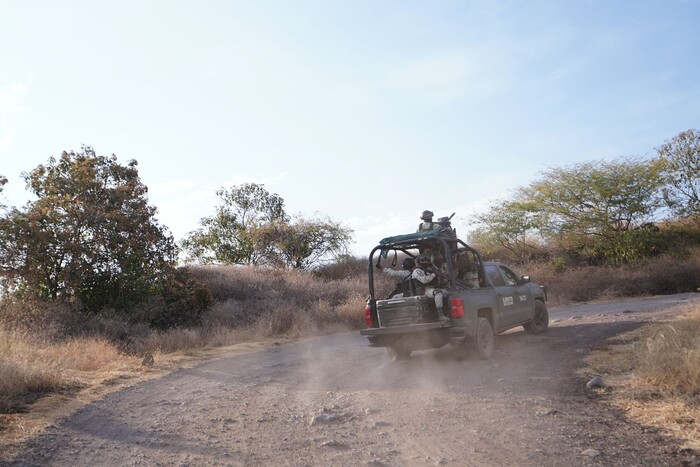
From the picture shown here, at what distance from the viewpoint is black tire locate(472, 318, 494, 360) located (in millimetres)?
9859

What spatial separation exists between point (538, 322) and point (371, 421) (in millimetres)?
8240

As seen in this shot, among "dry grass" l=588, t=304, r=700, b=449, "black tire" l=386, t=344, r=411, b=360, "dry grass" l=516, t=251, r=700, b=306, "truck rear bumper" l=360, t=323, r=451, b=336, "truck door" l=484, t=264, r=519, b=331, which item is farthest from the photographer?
"dry grass" l=516, t=251, r=700, b=306

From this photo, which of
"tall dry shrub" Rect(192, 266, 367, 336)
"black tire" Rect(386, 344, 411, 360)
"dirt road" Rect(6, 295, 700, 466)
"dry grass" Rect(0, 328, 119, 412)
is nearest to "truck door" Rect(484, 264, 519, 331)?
"dirt road" Rect(6, 295, 700, 466)

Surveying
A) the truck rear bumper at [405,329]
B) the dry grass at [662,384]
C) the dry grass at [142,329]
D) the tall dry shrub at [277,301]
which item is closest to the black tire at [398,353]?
the truck rear bumper at [405,329]

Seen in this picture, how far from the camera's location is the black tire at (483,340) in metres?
9.86

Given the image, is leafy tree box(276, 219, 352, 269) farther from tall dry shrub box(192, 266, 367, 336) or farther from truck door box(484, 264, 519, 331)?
truck door box(484, 264, 519, 331)

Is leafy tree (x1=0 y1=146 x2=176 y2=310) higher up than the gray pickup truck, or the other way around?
leafy tree (x1=0 y1=146 x2=176 y2=310)

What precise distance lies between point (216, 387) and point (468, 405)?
415 cm

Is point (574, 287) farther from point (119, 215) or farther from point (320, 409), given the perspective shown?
point (320, 409)

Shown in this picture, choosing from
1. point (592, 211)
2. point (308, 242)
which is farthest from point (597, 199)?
point (308, 242)

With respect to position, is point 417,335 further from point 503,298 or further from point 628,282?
point 628,282

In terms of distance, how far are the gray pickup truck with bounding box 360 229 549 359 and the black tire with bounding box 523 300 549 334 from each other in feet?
3.94

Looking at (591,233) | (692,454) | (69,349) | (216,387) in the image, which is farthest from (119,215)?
(591,233)

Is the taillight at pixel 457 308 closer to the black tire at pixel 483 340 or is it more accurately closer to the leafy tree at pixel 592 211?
the black tire at pixel 483 340
